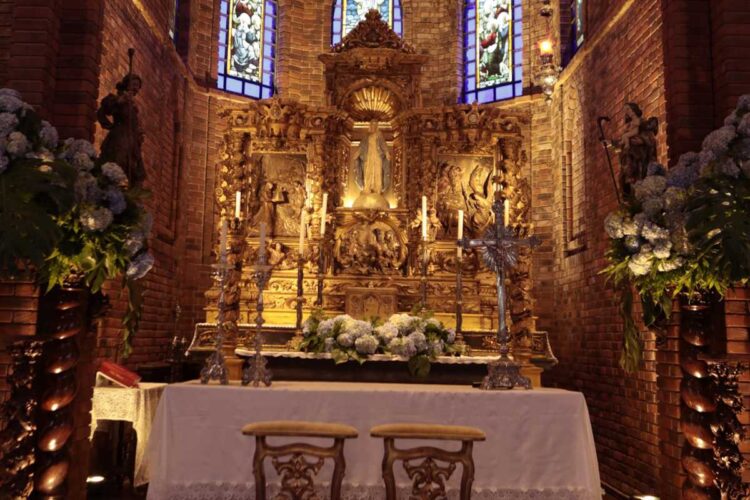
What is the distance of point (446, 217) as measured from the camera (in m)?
9.92

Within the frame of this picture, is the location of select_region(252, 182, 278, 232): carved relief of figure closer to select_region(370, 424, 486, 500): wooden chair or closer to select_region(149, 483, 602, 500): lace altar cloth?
select_region(149, 483, 602, 500): lace altar cloth

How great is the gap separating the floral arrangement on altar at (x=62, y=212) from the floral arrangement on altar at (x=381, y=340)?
1.42 m

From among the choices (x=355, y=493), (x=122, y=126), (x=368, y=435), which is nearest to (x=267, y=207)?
(x=122, y=126)

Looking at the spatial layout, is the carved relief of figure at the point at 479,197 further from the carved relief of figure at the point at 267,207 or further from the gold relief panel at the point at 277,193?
the carved relief of figure at the point at 267,207

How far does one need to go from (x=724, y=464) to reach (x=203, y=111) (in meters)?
10.6

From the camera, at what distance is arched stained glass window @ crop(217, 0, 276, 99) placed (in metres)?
13.4

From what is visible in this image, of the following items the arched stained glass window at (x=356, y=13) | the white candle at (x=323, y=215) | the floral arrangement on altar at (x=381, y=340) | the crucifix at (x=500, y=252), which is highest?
the arched stained glass window at (x=356, y=13)

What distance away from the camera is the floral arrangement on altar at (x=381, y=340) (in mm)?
5129

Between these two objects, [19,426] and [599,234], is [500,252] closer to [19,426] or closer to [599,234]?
[19,426]

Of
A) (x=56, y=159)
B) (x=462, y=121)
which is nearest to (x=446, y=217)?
(x=462, y=121)

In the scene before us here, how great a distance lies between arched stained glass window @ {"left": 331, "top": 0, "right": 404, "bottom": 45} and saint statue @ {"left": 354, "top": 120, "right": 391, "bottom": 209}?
16.5 feet

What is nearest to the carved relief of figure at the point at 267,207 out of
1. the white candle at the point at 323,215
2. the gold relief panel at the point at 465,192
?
the white candle at the point at 323,215

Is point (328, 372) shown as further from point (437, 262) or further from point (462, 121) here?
point (462, 121)

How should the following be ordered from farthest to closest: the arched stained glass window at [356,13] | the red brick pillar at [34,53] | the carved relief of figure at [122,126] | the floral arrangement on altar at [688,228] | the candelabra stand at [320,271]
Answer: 1. the arched stained glass window at [356,13]
2. the candelabra stand at [320,271]
3. the carved relief of figure at [122,126]
4. the red brick pillar at [34,53]
5. the floral arrangement on altar at [688,228]
